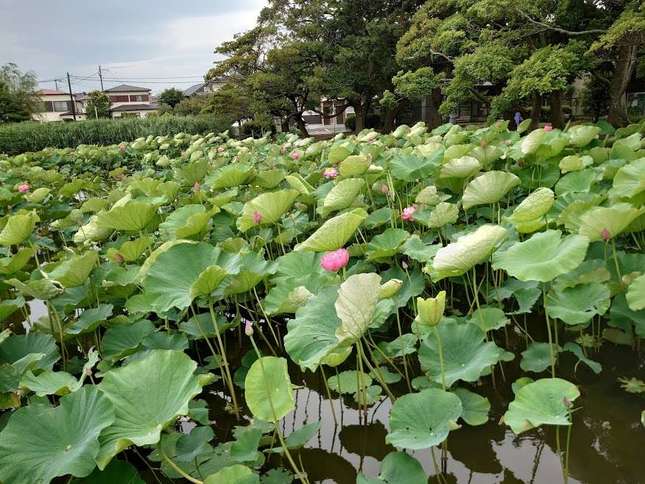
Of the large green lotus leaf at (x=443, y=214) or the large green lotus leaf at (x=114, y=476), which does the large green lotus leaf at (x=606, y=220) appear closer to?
the large green lotus leaf at (x=443, y=214)

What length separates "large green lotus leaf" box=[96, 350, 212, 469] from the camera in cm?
104

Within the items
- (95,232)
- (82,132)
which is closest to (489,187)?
(95,232)

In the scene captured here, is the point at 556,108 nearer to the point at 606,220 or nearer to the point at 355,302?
the point at 606,220

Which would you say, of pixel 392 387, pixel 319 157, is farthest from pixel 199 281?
pixel 319 157

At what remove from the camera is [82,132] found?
14.0 meters

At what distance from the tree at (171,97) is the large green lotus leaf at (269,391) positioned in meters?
36.9

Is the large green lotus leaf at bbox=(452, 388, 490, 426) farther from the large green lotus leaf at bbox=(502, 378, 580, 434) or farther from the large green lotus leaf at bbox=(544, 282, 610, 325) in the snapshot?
the large green lotus leaf at bbox=(544, 282, 610, 325)

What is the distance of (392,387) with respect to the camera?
1.84m

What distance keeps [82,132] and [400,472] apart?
49.3 ft

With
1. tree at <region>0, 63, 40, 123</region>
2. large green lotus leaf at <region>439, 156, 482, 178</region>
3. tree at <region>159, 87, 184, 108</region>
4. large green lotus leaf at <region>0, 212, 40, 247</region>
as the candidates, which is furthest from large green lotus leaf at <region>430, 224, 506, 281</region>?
tree at <region>159, 87, 184, 108</region>

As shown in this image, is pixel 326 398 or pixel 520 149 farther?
pixel 520 149

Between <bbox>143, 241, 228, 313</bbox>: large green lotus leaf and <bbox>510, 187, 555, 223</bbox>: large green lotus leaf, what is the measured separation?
104 cm

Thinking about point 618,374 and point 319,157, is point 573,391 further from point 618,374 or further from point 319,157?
point 319,157

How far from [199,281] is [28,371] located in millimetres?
520
